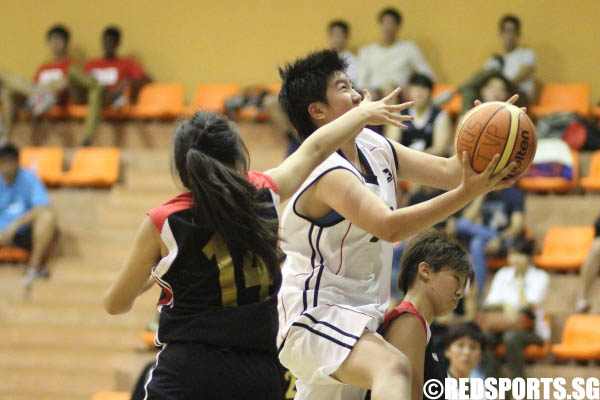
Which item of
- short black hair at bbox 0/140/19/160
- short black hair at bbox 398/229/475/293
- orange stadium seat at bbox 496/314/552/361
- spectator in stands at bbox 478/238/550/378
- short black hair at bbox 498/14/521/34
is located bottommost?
orange stadium seat at bbox 496/314/552/361

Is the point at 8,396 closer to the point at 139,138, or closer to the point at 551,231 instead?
A: the point at 139,138

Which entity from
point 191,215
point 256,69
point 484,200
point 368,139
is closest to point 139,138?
point 256,69

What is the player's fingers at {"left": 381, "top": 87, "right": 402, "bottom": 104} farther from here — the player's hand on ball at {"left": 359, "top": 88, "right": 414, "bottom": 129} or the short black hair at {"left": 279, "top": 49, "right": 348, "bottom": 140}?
the short black hair at {"left": 279, "top": 49, "right": 348, "bottom": 140}

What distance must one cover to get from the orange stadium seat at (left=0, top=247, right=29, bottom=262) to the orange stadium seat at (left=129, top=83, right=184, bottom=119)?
2378 mm

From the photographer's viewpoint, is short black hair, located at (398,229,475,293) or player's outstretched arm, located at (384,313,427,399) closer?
player's outstretched arm, located at (384,313,427,399)

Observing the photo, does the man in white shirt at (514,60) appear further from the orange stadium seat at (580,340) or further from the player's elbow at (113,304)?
the player's elbow at (113,304)

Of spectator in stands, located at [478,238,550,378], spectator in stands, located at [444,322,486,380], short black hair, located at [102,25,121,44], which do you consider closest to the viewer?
spectator in stands, located at [444,322,486,380]

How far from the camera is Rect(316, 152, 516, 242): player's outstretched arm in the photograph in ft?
10.8

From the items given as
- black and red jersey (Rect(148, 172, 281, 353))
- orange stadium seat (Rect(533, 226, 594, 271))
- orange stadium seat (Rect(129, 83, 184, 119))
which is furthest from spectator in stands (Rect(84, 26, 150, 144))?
black and red jersey (Rect(148, 172, 281, 353))

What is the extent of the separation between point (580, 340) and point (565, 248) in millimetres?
1174

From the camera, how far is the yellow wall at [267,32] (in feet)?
36.8

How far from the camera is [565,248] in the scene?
8781 millimetres

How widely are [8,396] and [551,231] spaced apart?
484 centimetres

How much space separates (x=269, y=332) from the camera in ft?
10.8
